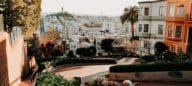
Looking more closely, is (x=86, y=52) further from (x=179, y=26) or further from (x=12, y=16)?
(x=179, y=26)

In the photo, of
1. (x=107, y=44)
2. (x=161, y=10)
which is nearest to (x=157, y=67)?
(x=107, y=44)

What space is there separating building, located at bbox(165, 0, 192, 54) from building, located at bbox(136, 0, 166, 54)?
3.71 metres

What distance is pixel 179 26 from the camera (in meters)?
34.4

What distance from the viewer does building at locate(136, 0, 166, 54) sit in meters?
40.8

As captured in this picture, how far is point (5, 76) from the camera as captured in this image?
22500mm

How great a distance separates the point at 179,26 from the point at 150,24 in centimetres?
853

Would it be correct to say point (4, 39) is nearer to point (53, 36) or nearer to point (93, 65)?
point (93, 65)

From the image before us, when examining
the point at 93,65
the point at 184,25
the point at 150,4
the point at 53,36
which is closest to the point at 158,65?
the point at 93,65

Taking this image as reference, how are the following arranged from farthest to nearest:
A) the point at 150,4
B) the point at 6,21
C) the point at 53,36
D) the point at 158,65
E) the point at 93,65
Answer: the point at 53,36 → the point at 150,4 → the point at 6,21 → the point at 93,65 → the point at 158,65

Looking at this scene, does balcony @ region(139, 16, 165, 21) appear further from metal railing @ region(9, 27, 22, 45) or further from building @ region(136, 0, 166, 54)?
metal railing @ region(9, 27, 22, 45)

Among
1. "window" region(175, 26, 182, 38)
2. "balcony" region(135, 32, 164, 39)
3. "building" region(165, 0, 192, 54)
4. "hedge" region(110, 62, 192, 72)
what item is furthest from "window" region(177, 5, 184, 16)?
"hedge" region(110, 62, 192, 72)

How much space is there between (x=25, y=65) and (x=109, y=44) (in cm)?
1155

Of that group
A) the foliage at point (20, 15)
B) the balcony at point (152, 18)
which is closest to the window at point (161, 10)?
the balcony at point (152, 18)

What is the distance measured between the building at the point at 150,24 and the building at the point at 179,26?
146 inches
